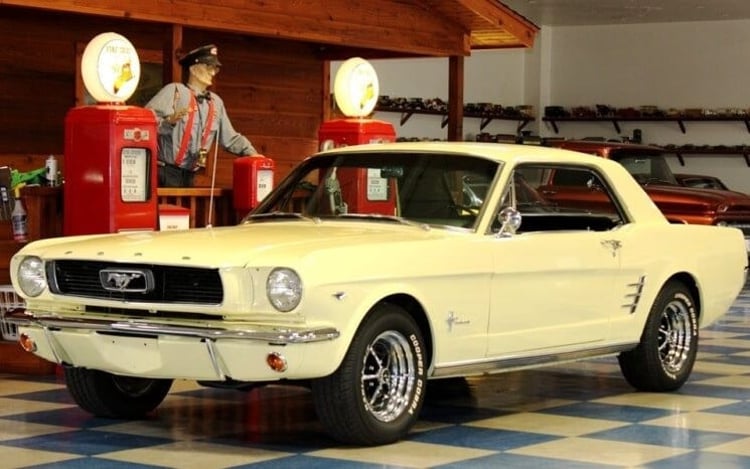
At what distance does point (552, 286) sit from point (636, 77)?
759 inches

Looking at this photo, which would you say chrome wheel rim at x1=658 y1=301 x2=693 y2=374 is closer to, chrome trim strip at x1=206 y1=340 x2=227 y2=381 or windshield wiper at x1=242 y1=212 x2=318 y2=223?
windshield wiper at x1=242 y1=212 x2=318 y2=223

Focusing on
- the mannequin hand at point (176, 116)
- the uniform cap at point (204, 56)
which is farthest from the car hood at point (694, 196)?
the mannequin hand at point (176, 116)

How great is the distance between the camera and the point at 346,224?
7824 mm

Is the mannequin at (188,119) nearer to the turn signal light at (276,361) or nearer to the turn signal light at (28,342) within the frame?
the turn signal light at (28,342)

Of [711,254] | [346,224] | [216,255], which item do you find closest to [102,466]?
[216,255]

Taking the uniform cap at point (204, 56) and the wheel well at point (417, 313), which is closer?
the wheel well at point (417, 313)

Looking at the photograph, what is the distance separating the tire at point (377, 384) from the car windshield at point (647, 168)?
32.6ft

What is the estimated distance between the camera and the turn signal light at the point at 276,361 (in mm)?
6559

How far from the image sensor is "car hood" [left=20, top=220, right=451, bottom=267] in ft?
22.3

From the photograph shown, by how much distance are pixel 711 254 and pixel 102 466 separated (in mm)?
4402

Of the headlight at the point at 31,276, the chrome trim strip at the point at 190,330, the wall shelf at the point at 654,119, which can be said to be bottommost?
the chrome trim strip at the point at 190,330

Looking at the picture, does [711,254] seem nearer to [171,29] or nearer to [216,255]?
[216,255]

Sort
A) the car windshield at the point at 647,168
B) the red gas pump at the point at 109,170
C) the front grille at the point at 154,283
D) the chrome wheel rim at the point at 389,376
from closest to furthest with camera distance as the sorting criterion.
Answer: the front grille at the point at 154,283, the chrome wheel rim at the point at 389,376, the red gas pump at the point at 109,170, the car windshield at the point at 647,168

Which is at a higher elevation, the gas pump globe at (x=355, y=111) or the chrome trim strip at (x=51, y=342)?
the gas pump globe at (x=355, y=111)
